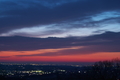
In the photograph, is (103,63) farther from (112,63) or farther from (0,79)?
(0,79)

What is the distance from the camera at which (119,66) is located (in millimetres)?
74625

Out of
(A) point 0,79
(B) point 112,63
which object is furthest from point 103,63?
(A) point 0,79

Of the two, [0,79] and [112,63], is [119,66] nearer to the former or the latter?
[112,63]

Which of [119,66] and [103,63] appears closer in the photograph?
[119,66]

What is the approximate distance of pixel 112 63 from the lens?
255 ft

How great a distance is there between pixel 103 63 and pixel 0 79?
46.4 meters

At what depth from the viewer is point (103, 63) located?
80250 mm

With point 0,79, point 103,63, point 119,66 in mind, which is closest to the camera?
point 0,79

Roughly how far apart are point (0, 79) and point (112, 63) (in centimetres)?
4639

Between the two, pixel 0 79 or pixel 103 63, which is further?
pixel 103 63

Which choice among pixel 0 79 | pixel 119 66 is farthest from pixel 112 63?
pixel 0 79

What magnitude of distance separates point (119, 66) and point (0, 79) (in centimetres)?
4548

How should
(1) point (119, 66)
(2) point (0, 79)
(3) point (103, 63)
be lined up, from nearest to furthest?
(2) point (0, 79) < (1) point (119, 66) < (3) point (103, 63)

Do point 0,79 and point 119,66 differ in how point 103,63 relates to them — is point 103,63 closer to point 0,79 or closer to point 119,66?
point 119,66
